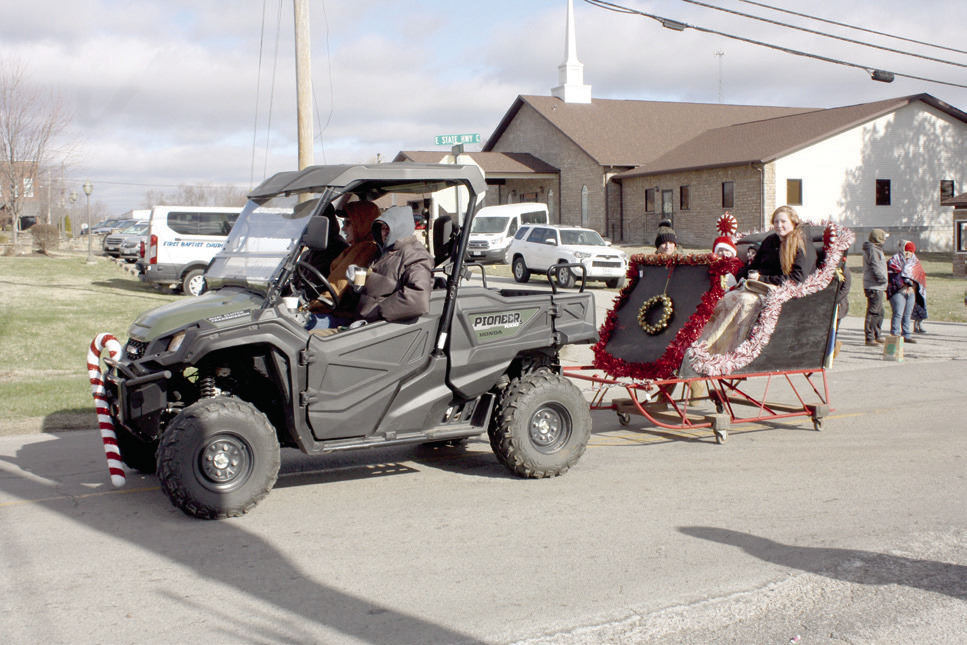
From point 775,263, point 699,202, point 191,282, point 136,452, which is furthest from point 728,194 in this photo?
point 136,452

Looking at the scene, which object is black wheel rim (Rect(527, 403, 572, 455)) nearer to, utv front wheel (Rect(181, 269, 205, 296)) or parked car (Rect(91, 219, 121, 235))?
utv front wheel (Rect(181, 269, 205, 296))

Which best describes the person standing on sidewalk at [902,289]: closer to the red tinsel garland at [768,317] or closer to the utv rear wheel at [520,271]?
the red tinsel garland at [768,317]

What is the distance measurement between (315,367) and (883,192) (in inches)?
1569

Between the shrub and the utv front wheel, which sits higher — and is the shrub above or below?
above

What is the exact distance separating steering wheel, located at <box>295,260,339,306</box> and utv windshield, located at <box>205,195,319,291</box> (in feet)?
0.64

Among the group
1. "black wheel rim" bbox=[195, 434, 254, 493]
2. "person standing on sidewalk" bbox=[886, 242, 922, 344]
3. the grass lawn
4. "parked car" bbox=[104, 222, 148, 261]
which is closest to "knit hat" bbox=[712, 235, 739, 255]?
"black wheel rim" bbox=[195, 434, 254, 493]

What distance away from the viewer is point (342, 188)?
6.44 metres

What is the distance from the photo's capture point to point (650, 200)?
1710 inches

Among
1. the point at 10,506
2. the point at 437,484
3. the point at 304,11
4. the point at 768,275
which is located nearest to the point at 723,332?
the point at 768,275

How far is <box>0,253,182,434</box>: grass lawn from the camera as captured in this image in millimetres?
9531

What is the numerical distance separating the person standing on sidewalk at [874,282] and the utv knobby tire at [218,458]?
12.1 m

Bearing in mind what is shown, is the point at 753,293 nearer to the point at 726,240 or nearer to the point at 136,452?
the point at 726,240

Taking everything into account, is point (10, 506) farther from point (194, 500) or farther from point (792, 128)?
point (792, 128)

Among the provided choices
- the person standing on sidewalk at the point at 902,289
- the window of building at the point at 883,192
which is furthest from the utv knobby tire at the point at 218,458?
the window of building at the point at 883,192
